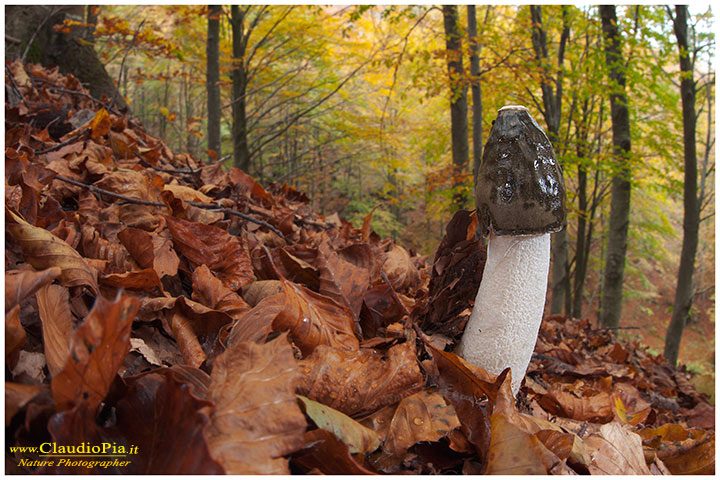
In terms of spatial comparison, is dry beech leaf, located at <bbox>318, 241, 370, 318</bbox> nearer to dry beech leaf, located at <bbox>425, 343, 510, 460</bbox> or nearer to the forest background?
dry beech leaf, located at <bbox>425, 343, 510, 460</bbox>

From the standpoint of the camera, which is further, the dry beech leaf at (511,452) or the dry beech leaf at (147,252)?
the dry beech leaf at (147,252)

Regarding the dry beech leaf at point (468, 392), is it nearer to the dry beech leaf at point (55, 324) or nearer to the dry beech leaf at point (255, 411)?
the dry beech leaf at point (255, 411)

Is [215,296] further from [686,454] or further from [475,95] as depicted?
[475,95]

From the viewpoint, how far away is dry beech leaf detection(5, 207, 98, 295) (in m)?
1.14

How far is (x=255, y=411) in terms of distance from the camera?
786mm

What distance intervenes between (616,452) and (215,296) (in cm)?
129

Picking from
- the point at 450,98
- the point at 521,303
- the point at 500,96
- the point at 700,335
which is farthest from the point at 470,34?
the point at 700,335

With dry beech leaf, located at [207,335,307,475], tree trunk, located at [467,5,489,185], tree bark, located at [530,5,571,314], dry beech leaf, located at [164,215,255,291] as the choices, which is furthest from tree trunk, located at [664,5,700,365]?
dry beech leaf, located at [207,335,307,475]

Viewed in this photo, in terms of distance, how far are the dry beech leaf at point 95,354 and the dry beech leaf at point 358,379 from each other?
412 mm

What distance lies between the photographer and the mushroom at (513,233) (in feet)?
4.09

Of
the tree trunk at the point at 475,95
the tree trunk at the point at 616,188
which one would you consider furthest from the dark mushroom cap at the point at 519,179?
the tree trunk at the point at 616,188

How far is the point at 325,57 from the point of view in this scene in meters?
8.14

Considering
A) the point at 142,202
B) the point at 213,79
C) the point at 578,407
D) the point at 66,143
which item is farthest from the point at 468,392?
the point at 213,79

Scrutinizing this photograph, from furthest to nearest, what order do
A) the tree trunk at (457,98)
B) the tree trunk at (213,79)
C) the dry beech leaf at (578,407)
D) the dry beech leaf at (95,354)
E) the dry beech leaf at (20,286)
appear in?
the tree trunk at (213,79) < the tree trunk at (457,98) < the dry beech leaf at (578,407) < the dry beech leaf at (20,286) < the dry beech leaf at (95,354)
